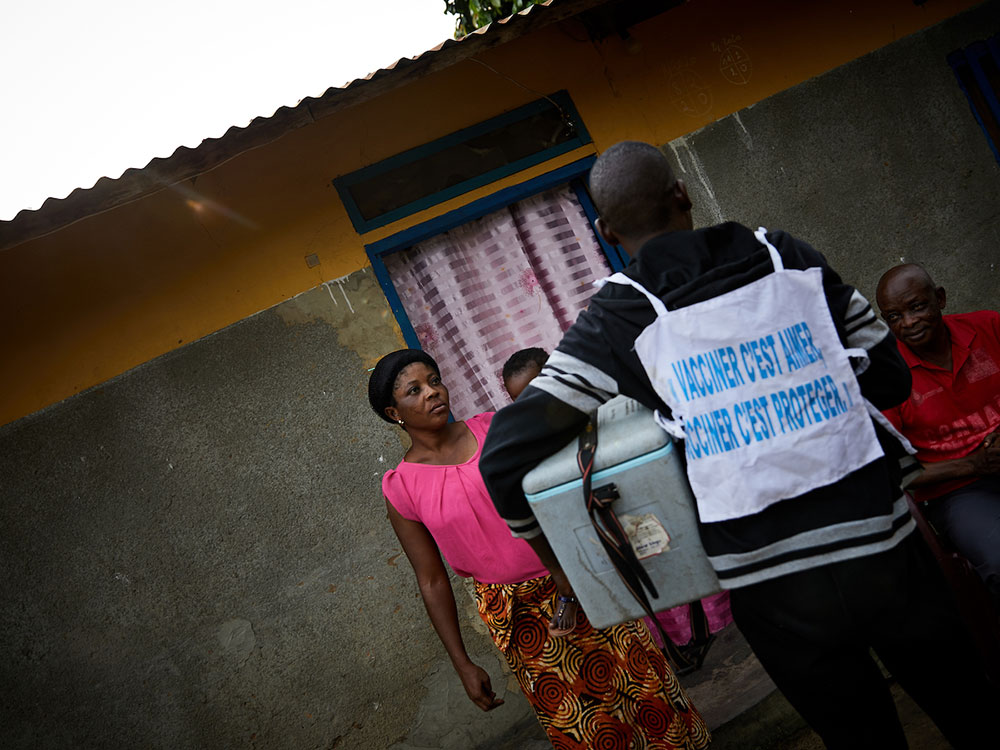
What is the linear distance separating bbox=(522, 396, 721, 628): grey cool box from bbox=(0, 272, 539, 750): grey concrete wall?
2.27 meters

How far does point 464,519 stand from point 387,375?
2.02ft

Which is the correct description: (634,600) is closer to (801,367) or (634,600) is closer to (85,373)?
(801,367)

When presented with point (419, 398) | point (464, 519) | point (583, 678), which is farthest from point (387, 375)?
point (583, 678)

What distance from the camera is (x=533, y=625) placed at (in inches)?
105

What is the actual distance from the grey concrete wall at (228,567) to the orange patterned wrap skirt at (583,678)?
4.26ft

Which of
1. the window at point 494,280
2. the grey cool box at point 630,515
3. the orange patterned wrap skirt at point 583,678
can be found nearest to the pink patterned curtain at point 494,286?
the window at point 494,280

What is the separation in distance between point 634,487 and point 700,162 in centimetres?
313

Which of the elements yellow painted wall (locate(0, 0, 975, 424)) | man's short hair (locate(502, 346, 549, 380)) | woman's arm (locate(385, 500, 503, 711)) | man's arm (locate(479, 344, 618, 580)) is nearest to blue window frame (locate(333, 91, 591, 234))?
yellow painted wall (locate(0, 0, 975, 424))

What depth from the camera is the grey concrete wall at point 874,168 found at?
4375 millimetres

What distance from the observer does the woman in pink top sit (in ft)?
8.66

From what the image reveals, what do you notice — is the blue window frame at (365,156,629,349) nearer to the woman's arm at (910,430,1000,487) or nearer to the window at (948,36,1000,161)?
the woman's arm at (910,430,1000,487)

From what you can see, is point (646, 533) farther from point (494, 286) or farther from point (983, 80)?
point (983, 80)

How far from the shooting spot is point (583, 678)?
2639mm

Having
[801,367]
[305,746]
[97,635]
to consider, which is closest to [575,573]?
[801,367]
